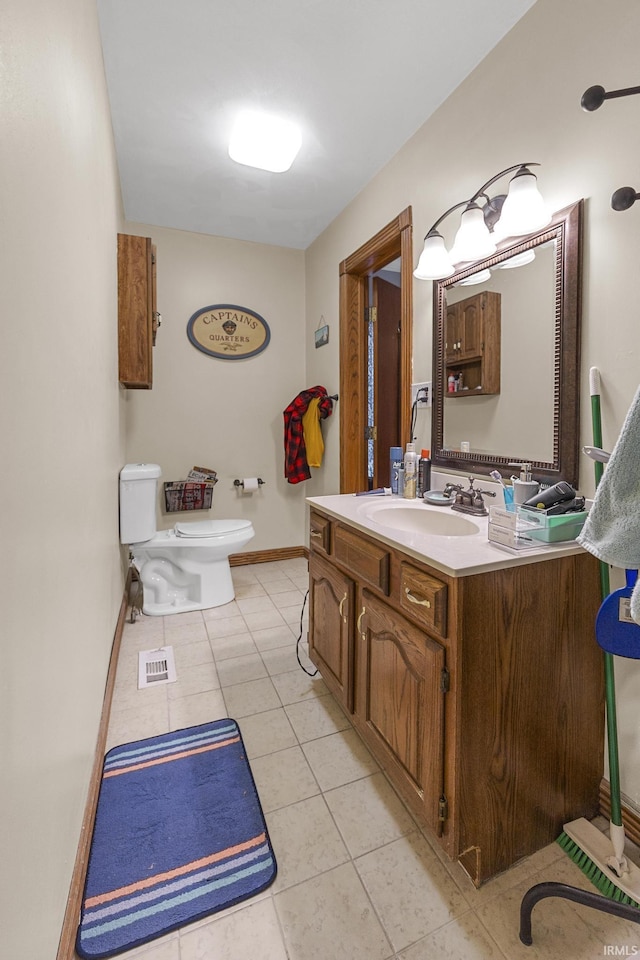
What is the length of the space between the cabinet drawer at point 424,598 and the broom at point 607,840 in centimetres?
39

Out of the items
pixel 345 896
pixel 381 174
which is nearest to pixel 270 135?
pixel 381 174

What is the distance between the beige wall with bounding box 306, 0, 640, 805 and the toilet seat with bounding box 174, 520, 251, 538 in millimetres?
1934

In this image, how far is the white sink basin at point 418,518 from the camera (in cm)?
156

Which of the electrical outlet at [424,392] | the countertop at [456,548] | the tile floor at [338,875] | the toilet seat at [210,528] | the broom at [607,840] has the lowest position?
the tile floor at [338,875]

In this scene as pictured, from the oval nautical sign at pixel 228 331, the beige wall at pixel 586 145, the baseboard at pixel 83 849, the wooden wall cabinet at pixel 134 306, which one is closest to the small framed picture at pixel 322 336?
the oval nautical sign at pixel 228 331

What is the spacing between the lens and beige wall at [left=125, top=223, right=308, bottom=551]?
3.18 meters

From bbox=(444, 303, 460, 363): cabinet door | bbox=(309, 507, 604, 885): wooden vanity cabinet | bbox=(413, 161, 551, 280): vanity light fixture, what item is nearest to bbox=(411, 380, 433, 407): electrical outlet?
bbox=(444, 303, 460, 363): cabinet door

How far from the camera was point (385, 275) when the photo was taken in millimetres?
3193

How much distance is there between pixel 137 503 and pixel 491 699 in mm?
2109

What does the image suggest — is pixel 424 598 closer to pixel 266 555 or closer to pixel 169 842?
pixel 169 842

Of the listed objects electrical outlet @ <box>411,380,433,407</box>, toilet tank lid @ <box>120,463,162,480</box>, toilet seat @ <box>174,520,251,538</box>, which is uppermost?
electrical outlet @ <box>411,380,433,407</box>

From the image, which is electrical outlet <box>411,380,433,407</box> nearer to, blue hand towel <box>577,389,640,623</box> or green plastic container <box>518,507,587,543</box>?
green plastic container <box>518,507,587,543</box>

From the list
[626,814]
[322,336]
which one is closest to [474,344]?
[626,814]

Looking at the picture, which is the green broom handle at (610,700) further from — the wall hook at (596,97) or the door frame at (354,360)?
the door frame at (354,360)
